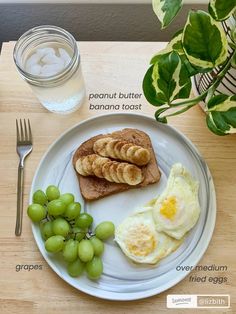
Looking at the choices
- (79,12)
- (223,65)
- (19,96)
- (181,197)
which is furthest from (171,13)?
(79,12)

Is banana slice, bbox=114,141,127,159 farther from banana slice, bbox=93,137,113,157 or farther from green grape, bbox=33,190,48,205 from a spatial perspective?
green grape, bbox=33,190,48,205

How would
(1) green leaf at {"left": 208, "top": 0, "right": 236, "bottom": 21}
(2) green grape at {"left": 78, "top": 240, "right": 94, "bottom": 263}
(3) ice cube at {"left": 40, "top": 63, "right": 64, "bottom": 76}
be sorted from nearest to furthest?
(1) green leaf at {"left": 208, "top": 0, "right": 236, "bottom": 21}, (2) green grape at {"left": 78, "top": 240, "right": 94, "bottom": 263}, (3) ice cube at {"left": 40, "top": 63, "right": 64, "bottom": 76}

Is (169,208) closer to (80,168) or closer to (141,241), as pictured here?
(141,241)

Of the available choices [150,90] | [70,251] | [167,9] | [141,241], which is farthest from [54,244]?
[167,9]

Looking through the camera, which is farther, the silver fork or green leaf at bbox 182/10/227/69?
the silver fork

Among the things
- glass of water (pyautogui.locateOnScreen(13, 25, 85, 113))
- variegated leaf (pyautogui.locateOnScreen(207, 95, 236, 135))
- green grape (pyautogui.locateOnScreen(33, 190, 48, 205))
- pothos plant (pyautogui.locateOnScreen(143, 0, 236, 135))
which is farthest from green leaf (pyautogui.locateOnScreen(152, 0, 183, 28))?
green grape (pyautogui.locateOnScreen(33, 190, 48, 205))

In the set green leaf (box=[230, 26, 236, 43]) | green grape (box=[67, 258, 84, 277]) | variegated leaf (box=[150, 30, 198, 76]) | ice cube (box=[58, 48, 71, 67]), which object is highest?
green leaf (box=[230, 26, 236, 43])
